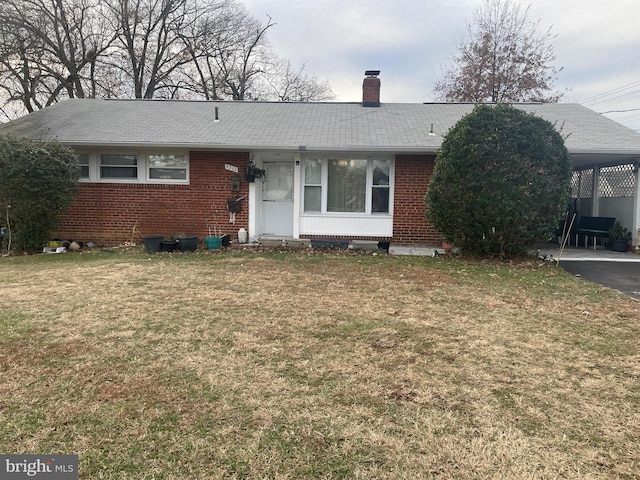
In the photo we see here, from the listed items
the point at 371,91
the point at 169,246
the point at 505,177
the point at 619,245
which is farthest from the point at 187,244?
the point at 619,245

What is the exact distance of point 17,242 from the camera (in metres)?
9.88

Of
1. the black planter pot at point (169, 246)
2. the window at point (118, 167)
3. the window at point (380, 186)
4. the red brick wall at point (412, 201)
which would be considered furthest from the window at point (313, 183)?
the window at point (118, 167)

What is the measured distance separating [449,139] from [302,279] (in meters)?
4.40

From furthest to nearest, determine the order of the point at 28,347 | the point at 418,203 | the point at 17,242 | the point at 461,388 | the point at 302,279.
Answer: the point at 418,203, the point at 17,242, the point at 302,279, the point at 28,347, the point at 461,388

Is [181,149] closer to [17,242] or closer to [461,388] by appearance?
[17,242]

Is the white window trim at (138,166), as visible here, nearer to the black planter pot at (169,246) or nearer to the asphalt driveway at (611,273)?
the black planter pot at (169,246)

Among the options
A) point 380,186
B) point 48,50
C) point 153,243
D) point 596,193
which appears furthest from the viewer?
point 48,50

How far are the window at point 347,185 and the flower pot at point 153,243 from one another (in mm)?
3748

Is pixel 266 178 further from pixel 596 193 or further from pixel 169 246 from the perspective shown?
pixel 596 193

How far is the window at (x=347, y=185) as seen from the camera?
10836 millimetres

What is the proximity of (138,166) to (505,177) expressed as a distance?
8.95 m

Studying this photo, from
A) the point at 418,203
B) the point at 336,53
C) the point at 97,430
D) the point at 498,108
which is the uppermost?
the point at 336,53

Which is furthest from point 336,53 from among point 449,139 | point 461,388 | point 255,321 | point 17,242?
Answer: point 461,388

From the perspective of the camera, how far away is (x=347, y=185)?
36.1 ft
